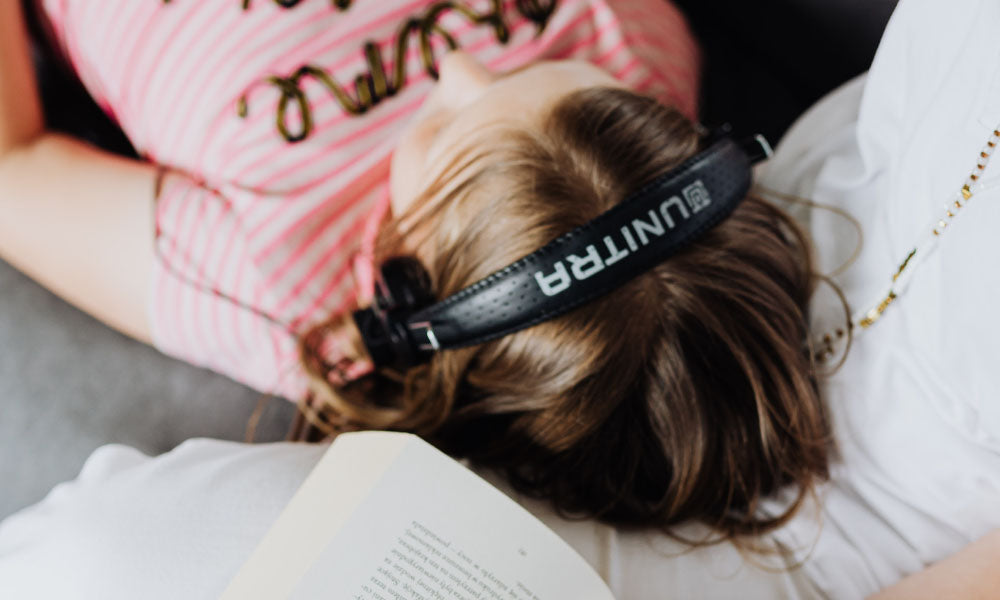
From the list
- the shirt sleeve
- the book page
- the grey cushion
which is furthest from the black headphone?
the grey cushion

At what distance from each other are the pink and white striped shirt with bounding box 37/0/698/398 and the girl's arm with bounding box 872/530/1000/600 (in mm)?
539

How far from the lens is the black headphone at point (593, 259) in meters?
0.46

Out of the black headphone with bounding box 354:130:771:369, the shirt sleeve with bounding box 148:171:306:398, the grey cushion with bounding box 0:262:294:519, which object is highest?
the black headphone with bounding box 354:130:771:369

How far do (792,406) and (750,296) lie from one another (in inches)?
3.8

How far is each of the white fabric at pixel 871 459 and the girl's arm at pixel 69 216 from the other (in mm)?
209

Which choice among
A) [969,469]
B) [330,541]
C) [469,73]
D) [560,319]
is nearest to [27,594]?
[330,541]

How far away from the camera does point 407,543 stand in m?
0.39

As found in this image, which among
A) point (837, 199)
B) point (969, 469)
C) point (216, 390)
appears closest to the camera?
point (969, 469)

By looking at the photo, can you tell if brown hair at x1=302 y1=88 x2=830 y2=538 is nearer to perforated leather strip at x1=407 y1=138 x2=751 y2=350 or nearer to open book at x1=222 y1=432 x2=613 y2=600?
perforated leather strip at x1=407 y1=138 x2=751 y2=350

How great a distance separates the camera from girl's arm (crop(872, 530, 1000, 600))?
1.46ft

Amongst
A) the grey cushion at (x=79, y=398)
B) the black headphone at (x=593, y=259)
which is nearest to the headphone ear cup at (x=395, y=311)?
the black headphone at (x=593, y=259)

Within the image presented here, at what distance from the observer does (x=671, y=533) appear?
0.56 meters

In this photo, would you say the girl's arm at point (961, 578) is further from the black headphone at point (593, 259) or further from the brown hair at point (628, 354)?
the black headphone at point (593, 259)

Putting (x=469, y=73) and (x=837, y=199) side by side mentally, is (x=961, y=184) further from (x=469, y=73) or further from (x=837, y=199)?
(x=469, y=73)
